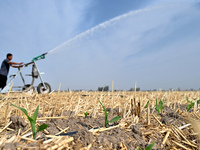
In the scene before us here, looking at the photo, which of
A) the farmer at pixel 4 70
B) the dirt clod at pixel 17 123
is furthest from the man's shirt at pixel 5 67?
the dirt clod at pixel 17 123

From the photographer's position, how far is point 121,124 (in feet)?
4.76

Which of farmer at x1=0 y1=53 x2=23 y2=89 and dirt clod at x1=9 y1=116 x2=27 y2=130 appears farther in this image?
farmer at x1=0 y1=53 x2=23 y2=89

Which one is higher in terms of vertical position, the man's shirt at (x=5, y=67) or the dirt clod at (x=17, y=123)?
the man's shirt at (x=5, y=67)

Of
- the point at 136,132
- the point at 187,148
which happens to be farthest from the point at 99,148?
the point at 187,148

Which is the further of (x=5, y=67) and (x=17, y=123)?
(x=5, y=67)

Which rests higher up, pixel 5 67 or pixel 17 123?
pixel 5 67

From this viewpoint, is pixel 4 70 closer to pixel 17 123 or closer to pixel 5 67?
pixel 5 67

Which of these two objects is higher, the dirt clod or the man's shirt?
the man's shirt

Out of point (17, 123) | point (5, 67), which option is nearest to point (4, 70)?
point (5, 67)

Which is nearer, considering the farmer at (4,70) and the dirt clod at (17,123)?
the dirt clod at (17,123)

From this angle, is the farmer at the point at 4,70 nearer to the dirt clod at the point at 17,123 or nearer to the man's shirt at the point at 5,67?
the man's shirt at the point at 5,67

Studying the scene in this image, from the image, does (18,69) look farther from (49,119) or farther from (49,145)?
(49,145)

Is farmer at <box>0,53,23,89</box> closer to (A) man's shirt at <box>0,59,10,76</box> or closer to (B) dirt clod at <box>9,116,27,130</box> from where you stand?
(A) man's shirt at <box>0,59,10,76</box>

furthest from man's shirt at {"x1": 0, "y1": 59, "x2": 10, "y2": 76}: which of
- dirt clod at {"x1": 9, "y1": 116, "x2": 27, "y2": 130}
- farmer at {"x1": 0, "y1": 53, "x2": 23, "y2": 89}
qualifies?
dirt clod at {"x1": 9, "y1": 116, "x2": 27, "y2": 130}
